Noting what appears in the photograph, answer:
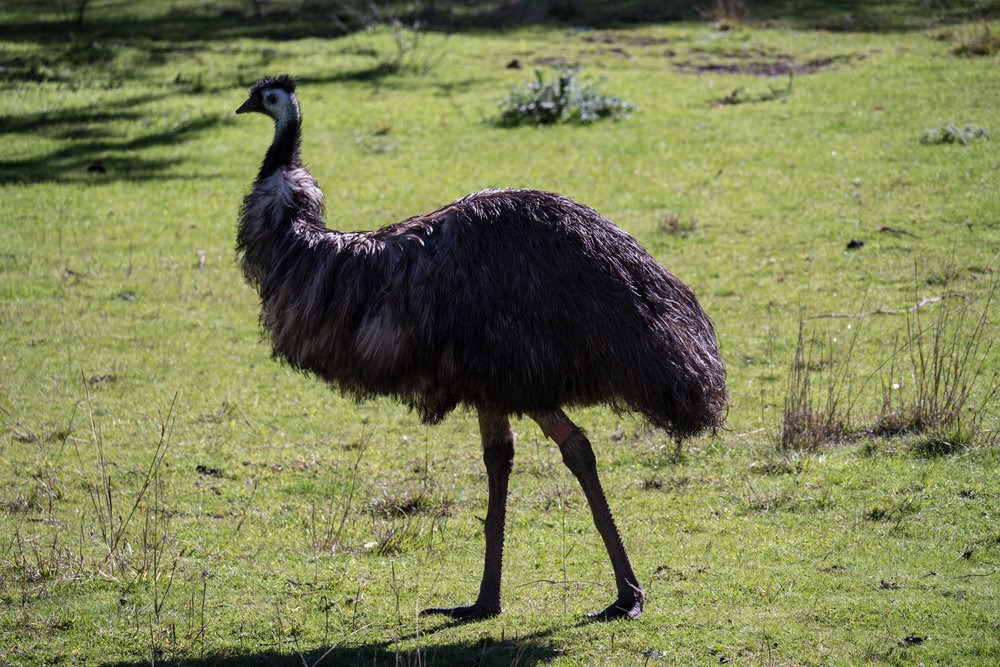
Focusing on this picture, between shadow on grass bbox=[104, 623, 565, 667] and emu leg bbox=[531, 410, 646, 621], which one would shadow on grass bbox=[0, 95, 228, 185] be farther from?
emu leg bbox=[531, 410, 646, 621]

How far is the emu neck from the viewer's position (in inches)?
224

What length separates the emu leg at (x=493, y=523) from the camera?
5.56 metres

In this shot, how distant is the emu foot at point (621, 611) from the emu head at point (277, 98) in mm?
2589

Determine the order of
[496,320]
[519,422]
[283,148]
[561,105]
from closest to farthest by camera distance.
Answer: [496,320], [283,148], [519,422], [561,105]


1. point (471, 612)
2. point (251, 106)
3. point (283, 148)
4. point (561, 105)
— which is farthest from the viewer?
point (561, 105)

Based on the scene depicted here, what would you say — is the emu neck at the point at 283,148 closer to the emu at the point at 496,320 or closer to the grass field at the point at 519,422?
the emu at the point at 496,320

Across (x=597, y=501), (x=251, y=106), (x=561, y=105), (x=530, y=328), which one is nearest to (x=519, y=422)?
(x=597, y=501)

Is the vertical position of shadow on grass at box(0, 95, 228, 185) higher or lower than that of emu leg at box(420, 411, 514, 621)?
higher

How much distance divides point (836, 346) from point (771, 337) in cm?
53

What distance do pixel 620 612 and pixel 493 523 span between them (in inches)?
26.3

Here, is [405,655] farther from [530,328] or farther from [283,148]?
[283,148]

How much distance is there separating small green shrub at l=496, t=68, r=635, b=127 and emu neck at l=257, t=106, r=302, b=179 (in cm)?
968

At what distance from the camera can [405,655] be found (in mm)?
5250

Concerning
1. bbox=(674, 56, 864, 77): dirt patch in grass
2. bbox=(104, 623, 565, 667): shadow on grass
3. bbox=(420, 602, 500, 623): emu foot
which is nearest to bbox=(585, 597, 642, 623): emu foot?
bbox=(104, 623, 565, 667): shadow on grass
